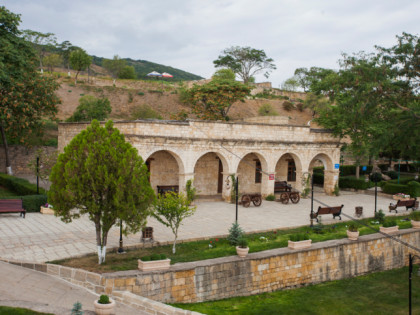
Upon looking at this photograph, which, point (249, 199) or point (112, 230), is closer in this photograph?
point (112, 230)

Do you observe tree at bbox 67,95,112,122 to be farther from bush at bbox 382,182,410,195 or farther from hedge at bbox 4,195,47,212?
bush at bbox 382,182,410,195

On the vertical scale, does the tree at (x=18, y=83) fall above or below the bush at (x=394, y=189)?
above

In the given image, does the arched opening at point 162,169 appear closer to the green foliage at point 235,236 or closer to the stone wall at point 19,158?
the green foliage at point 235,236

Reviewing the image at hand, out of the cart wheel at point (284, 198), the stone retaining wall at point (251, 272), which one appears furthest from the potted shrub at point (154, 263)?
the cart wheel at point (284, 198)

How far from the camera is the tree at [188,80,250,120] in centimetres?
3931

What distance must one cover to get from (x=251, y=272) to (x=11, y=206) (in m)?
10.1

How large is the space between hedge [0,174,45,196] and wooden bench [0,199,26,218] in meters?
2.86

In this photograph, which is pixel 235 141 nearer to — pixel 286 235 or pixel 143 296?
pixel 286 235

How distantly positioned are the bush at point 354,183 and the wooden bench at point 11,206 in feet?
68.7

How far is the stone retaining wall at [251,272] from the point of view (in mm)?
9227

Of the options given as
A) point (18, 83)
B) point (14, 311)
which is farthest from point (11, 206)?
point (18, 83)

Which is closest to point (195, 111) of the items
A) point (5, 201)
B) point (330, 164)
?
point (330, 164)

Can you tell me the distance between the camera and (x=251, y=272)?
36.2 ft

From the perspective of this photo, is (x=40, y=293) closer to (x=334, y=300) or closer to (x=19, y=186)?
(x=334, y=300)
